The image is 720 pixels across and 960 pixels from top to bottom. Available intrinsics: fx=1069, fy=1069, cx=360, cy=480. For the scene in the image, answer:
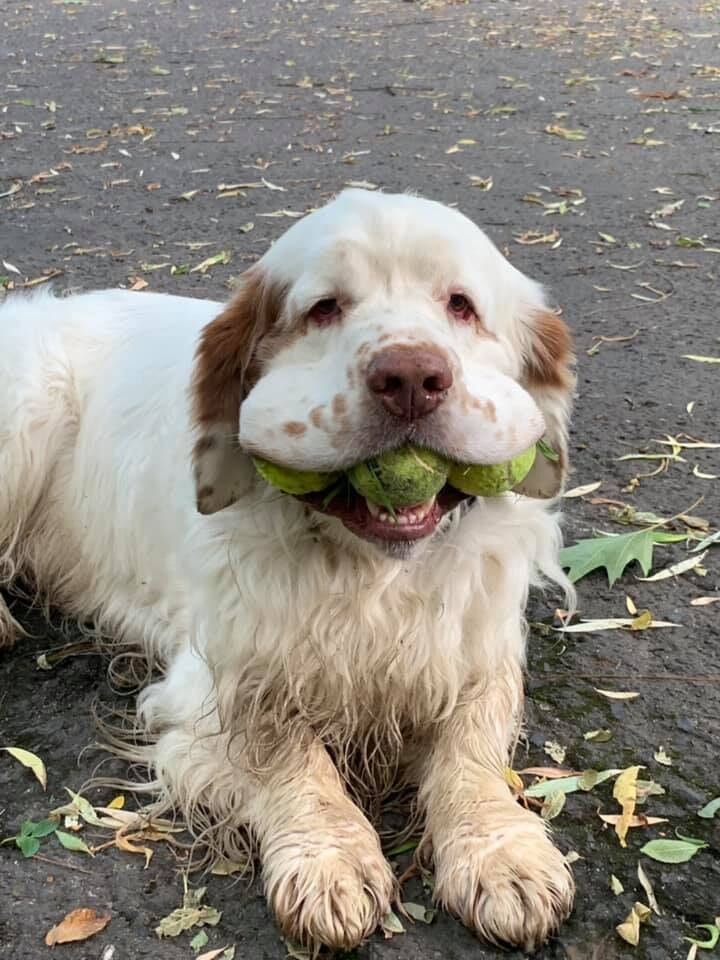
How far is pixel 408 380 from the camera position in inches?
76.4

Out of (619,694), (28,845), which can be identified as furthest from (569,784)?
(28,845)

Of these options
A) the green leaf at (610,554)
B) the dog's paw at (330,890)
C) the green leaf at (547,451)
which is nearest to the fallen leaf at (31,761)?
the dog's paw at (330,890)

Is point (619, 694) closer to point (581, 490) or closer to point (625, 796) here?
point (625, 796)

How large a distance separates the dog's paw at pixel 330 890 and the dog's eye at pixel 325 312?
3.72 ft

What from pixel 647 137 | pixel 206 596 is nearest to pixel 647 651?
pixel 206 596

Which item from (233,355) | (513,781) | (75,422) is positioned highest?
(233,355)

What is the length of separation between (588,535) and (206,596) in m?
1.69

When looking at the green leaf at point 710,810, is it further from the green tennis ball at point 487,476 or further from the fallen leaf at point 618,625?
the green tennis ball at point 487,476

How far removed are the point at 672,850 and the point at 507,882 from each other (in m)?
0.45

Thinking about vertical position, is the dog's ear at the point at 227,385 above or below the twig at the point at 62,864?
above

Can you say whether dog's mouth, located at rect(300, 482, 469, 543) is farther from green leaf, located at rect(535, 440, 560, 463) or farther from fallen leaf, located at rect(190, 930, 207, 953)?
fallen leaf, located at rect(190, 930, 207, 953)

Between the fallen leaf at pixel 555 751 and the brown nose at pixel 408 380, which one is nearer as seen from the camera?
the brown nose at pixel 408 380

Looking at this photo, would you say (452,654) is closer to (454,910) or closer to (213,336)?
(454,910)

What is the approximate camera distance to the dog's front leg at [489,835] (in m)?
2.22
